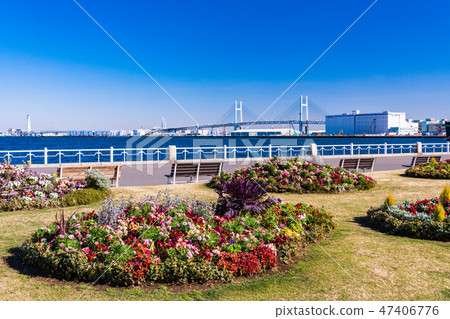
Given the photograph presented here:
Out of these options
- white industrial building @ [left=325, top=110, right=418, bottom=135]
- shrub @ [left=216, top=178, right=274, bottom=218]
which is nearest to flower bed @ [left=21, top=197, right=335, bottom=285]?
shrub @ [left=216, top=178, right=274, bottom=218]

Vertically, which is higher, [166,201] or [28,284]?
[166,201]

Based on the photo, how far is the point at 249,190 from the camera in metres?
6.65

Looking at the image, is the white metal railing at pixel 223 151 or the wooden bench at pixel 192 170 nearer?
the wooden bench at pixel 192 170

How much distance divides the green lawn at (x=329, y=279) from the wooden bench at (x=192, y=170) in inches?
265

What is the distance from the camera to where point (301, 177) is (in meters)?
11.4

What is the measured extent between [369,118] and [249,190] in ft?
527

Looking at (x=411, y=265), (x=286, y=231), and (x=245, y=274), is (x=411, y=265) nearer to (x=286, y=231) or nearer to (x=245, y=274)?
(x=286, y=231)

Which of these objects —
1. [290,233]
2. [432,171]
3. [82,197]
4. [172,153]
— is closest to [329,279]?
[290,233]

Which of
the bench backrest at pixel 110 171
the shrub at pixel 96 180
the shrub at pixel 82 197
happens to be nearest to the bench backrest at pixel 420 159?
the bench backrest at pixel 110 171

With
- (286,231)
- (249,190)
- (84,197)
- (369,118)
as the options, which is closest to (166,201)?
(249,190)

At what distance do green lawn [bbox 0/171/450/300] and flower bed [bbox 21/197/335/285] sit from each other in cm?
16

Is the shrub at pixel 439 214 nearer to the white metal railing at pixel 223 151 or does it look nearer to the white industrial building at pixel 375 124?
the white metal railing at pixel 223 151

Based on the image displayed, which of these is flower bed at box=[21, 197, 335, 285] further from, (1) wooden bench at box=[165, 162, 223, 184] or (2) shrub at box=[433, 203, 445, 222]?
(1) wooden bench at box=[165, 162, 223, 184]

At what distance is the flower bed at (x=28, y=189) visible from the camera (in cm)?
845
